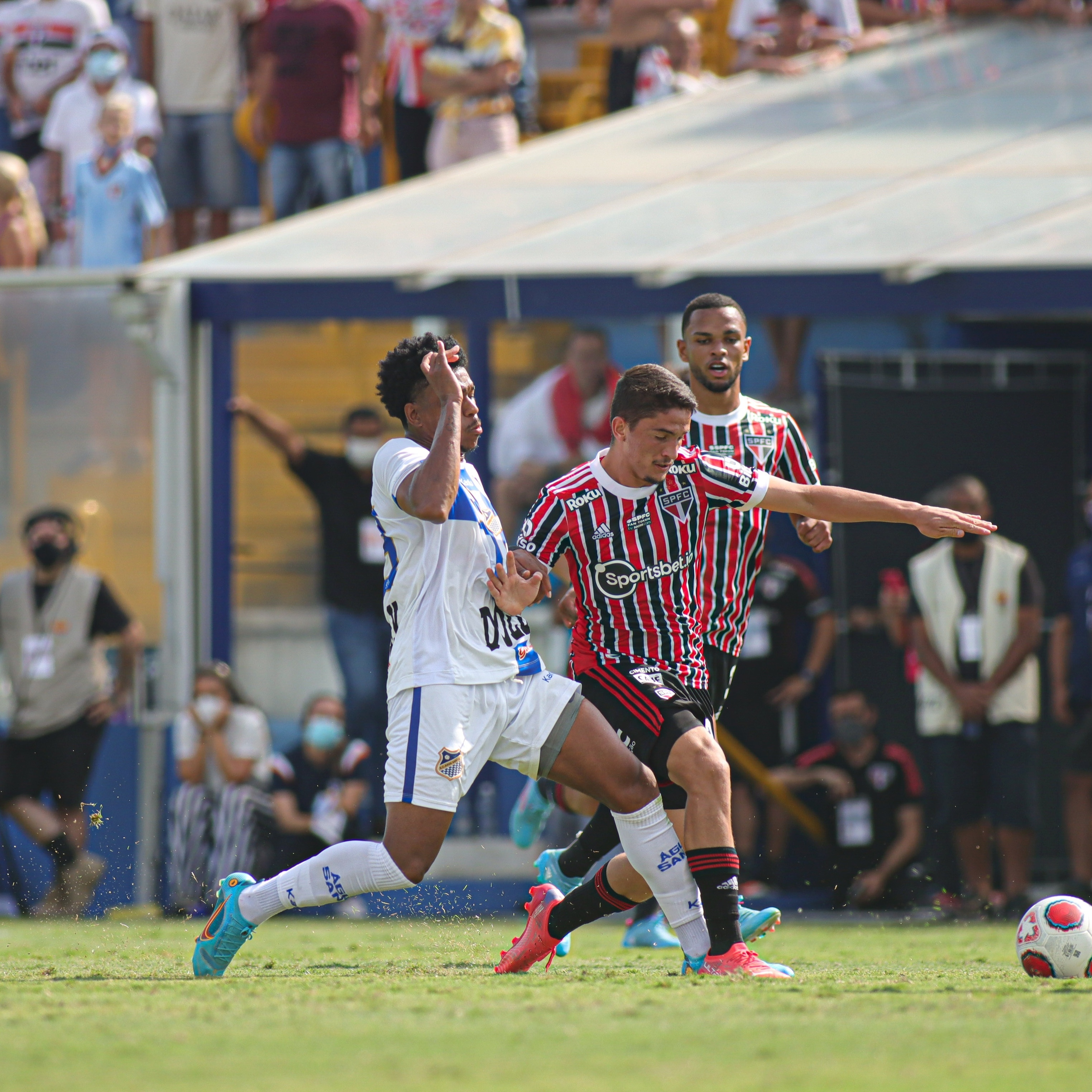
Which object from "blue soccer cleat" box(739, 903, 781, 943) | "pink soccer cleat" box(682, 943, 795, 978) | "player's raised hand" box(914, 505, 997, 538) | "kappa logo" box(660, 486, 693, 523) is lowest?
"pink soccer cleat" box(682, 943, 795, 978)

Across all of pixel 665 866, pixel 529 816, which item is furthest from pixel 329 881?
pixel 529 816

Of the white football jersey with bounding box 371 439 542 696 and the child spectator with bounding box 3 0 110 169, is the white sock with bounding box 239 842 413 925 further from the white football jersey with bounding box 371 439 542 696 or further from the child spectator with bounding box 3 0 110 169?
the child spectator with bounding box 3 0 110 169

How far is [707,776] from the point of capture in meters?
5.57

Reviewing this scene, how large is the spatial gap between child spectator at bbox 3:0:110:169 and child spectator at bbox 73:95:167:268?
1583 mm

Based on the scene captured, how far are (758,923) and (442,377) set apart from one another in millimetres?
2044

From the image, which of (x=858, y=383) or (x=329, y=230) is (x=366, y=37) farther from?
(x=858, y=383)

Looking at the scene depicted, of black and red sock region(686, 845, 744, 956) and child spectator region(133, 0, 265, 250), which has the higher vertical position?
child spectator region(133, 0, 265, 250)

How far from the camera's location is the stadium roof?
393 inches

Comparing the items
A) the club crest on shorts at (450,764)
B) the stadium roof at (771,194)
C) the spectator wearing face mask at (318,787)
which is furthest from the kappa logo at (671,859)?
the stadium roof at (771,194)

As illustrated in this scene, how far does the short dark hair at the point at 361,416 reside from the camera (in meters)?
10.7

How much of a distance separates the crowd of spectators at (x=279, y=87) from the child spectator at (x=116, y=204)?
0.01 m

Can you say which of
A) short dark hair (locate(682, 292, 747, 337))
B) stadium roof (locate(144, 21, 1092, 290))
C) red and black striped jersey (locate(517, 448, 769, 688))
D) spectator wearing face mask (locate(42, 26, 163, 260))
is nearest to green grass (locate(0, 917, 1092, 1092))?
red and black striped jersey (locate(517, 448, 769, 688))

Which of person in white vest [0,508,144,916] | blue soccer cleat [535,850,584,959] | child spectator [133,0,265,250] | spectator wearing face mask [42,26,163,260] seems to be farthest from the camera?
child spectator [133,0,265,250]

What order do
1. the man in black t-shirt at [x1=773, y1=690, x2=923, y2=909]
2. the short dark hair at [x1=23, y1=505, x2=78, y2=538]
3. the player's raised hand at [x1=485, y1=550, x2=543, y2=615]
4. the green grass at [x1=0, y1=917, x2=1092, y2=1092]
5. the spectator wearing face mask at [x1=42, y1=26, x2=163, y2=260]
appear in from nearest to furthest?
1. the green grass at [x1=0, y1=917, x2=1092, y2=1092]
2. the player's raised hand at [x1=485, y1=550, x2=543, y2=615]
3. the man in black t-shirt at [x1=773, y1=690, x2=923, y2=909]
4. the short dark hair at [x1=23, y1=505, x2=78, y2=538]
5. the spectator wearing face mask at [x1=42, y1=26, x2=163, y2=260]
